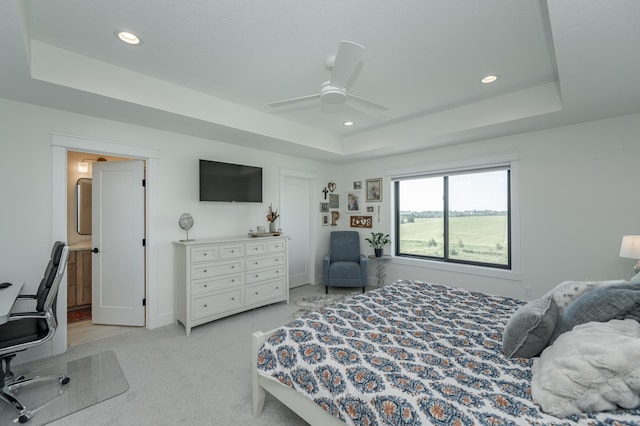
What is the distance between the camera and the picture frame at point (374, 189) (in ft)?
16.8

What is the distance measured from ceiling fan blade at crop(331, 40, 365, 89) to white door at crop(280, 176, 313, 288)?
298 centimetres

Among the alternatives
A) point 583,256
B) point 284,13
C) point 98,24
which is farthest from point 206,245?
point 583,256

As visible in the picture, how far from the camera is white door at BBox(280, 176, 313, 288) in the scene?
4.97m

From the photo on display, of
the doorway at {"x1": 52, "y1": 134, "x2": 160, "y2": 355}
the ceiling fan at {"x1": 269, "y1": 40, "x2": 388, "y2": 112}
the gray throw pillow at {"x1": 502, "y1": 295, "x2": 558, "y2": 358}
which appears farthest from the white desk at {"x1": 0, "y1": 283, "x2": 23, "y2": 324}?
the gray throw pillow at {"x1": 502, "y1": 295, "x2": 558, "y2": 358}

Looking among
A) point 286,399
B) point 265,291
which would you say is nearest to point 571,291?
point 286,399

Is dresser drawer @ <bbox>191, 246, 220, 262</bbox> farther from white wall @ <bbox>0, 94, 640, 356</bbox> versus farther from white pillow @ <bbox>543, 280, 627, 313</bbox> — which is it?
white pillow @ <bbox>543, 280, 627, 313</bbox>

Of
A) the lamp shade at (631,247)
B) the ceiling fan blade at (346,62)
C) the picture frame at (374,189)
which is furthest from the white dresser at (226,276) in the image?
the lamp shade at (631,247)

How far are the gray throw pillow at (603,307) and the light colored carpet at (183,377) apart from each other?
174 centimetres

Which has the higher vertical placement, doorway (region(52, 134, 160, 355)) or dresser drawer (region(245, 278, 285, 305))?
doorway (region(52, 134, 160, 355))

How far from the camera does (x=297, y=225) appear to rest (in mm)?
5148

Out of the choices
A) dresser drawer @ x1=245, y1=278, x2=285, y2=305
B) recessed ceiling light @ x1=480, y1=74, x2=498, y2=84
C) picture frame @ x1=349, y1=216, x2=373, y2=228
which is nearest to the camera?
recessed ceiling light @ x1=480, y1=74, x2=498, y2=84

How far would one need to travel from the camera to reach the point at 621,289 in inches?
57.9

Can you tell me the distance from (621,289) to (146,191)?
426cm

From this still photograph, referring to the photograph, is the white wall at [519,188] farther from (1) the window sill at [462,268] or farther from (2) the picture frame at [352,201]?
(2) the picture frame at [352,201]
